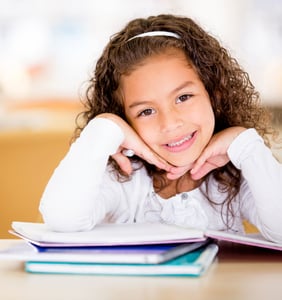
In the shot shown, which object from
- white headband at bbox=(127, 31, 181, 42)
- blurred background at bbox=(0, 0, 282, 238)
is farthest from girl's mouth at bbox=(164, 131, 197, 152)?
blurred background at bbox=(0, 0, 282, 238)

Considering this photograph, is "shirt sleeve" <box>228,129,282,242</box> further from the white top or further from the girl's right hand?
the girl's right hand

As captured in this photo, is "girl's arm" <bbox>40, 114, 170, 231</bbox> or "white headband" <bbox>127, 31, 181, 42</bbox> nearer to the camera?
"girl's arm" <bbox>40, 114, 170, 231</bbox>

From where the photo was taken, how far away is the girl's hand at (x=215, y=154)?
50.9 inches

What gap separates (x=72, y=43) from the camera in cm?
514

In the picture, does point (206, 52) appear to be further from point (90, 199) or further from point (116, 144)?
point (90, 199)

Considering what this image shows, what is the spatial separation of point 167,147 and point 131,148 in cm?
8

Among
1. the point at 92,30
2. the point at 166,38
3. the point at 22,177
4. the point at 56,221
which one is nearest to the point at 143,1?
the point at 92,30

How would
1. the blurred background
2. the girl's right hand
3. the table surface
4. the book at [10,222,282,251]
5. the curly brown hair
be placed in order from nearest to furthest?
the table surface < the book at [10,222,282,251] < the girl's right hand < the curly brown hair < the blurred background

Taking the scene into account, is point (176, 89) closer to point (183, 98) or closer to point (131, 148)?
point (183, 98)

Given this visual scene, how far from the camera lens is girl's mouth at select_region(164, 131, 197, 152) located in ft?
4.43

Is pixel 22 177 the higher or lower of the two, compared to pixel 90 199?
lower

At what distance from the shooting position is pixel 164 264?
0.89m

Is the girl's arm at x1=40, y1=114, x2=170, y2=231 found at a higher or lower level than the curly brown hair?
lower

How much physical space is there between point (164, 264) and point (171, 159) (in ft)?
1.61
